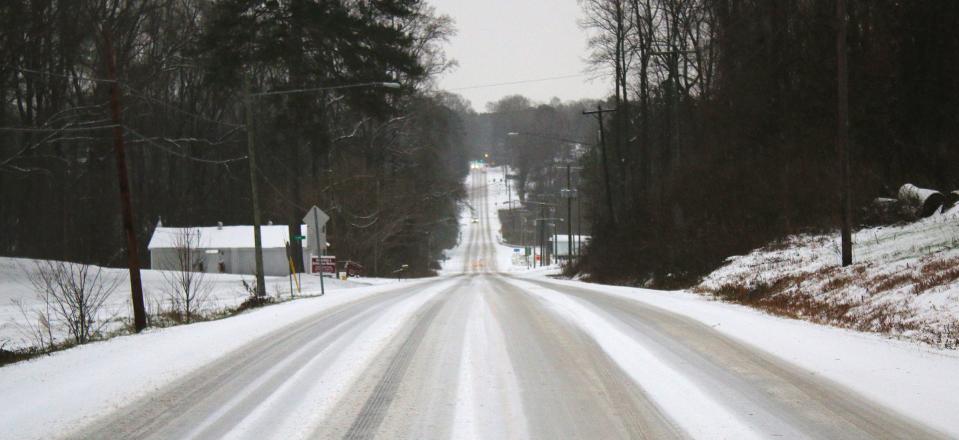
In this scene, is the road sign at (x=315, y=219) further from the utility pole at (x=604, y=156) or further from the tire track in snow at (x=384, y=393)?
the utility pole at (x=604, y=156)

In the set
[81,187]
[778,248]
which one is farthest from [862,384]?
[81,187]

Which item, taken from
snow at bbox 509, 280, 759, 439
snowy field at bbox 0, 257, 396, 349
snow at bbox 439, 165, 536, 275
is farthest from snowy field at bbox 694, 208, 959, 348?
snow at bbox 439, 165, 536, 275

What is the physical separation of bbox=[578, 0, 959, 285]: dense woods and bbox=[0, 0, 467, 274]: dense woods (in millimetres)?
14360

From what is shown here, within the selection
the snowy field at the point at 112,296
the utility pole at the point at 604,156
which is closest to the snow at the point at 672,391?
the snowy field at the point at 112,296

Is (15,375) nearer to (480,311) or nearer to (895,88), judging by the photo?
(480,311)

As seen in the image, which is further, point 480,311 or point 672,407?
point 480,311

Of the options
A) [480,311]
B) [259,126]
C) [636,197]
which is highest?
[259,126]

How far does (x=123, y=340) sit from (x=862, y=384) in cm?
1078

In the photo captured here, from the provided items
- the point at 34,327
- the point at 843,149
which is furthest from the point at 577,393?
the point at 34,327

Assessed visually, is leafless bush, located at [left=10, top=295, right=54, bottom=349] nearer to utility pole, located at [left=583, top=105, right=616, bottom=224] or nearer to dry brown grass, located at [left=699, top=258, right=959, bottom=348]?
dry brown grass, located at [left=699, top=258, right=959, bottom=348]

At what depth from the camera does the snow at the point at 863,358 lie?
6.82 meters

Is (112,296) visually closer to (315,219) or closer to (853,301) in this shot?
(315,219)

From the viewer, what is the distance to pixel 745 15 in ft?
127

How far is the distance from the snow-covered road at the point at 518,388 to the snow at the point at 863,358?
0.10 ft
